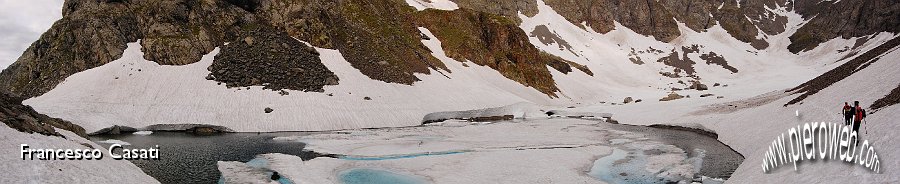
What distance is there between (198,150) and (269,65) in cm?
2709

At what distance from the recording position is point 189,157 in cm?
3142

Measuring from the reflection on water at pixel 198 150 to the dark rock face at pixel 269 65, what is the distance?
487 inches

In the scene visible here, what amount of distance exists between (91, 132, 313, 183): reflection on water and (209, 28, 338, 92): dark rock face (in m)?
12.4

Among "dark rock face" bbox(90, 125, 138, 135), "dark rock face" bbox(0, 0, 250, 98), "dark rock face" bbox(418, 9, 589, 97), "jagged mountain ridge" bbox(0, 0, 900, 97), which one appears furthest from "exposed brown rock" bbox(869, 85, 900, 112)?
"dark rock face" bbox(418, 9, 589, 97)

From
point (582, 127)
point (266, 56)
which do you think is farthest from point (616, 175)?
point (266, 56)

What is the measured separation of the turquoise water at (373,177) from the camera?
2484cm

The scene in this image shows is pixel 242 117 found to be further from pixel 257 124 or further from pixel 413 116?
pixel 413 116

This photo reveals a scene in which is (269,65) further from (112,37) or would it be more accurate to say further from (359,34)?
(359,34)

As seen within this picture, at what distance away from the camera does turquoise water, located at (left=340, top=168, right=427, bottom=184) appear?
2484 cm

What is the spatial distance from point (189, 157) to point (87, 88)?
29.4 m

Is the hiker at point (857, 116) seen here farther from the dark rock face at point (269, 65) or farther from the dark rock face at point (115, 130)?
the dark rock face at point (115, 130)

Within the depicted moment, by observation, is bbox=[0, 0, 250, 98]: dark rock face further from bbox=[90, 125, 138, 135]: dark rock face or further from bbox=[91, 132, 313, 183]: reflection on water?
bbox=[91, 132, 313, 183]: reflection on water

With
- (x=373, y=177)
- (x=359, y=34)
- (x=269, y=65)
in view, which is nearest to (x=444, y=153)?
(x=373, y=177)

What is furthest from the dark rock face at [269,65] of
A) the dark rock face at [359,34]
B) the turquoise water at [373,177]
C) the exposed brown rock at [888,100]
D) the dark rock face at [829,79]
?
the exposed brown rock at [888,100]
